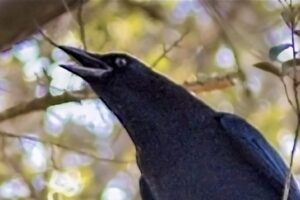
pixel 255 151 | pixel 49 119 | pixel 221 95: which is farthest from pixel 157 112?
pixel 221 95

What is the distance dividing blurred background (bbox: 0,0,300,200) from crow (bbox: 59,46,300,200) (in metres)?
0.29

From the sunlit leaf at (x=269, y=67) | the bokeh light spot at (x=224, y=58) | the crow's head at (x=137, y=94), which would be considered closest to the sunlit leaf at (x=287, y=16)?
the sunlit leaf at (x=269, y=67)

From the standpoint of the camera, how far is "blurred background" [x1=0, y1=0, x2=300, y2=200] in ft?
13.3

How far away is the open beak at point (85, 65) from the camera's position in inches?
134

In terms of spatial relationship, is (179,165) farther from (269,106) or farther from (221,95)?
(269,106)

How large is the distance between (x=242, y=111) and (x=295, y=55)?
2.62 meters

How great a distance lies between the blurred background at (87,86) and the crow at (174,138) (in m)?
0.29

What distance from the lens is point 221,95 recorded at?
554 cm

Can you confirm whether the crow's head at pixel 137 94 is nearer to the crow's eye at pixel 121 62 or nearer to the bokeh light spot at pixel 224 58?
the crow's eye at pixel 121 62

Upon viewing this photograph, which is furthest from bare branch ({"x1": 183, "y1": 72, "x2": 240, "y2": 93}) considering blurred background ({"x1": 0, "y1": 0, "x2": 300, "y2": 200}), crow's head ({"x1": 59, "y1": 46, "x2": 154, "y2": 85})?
crow's head ({"x1": 59, "y1": 46, "x2": 154, "y2": 85})

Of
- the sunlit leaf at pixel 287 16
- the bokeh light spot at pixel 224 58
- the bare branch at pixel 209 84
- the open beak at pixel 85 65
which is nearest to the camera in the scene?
the sunlit leaf at pixel 287 16

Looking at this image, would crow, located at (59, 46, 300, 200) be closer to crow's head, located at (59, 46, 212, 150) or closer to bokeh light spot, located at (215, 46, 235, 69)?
crow's head, located at (59, 46, 212, 150)

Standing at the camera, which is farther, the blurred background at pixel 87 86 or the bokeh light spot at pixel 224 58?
the bokeh light spot at pixel 224 58

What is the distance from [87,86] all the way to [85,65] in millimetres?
558
